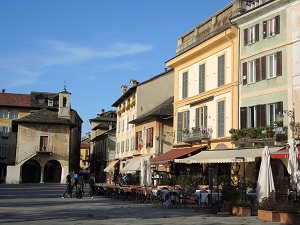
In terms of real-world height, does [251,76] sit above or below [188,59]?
below

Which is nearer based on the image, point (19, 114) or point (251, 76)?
point (251, 76)

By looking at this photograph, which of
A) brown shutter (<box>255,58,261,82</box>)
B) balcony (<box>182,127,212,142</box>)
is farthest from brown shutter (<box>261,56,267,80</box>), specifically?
balcony (<box>182,127,212,142</box>)

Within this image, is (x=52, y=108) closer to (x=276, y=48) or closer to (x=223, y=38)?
(x=223, y=38)

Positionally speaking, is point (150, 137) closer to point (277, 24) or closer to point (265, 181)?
point (277, 24)

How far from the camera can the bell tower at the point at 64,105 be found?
6388 cm

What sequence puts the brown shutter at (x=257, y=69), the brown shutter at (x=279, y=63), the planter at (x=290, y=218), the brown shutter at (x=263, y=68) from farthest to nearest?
1. the brown shutter at (x=257, y=69)
2. the brown shutter at (x=263, y=68)
3. the brown shutter at (x=279, y=63)
4. the planter at (x=290, y=218)

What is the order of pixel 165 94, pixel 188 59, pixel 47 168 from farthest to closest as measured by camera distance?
pixel 47 168 → pixel 165 94 → pixel 188 59

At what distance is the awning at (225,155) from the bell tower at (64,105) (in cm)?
3755

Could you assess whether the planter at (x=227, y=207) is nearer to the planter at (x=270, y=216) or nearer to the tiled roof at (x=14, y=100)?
the planter at (x=270, y=216)

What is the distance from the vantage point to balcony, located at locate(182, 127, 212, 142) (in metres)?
29.8

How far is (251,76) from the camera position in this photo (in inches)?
1038

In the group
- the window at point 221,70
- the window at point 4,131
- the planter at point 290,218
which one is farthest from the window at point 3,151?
the planter at point 290,218

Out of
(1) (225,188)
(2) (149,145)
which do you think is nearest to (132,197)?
(1) (225,188)

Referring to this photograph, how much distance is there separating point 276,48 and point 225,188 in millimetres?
10451
